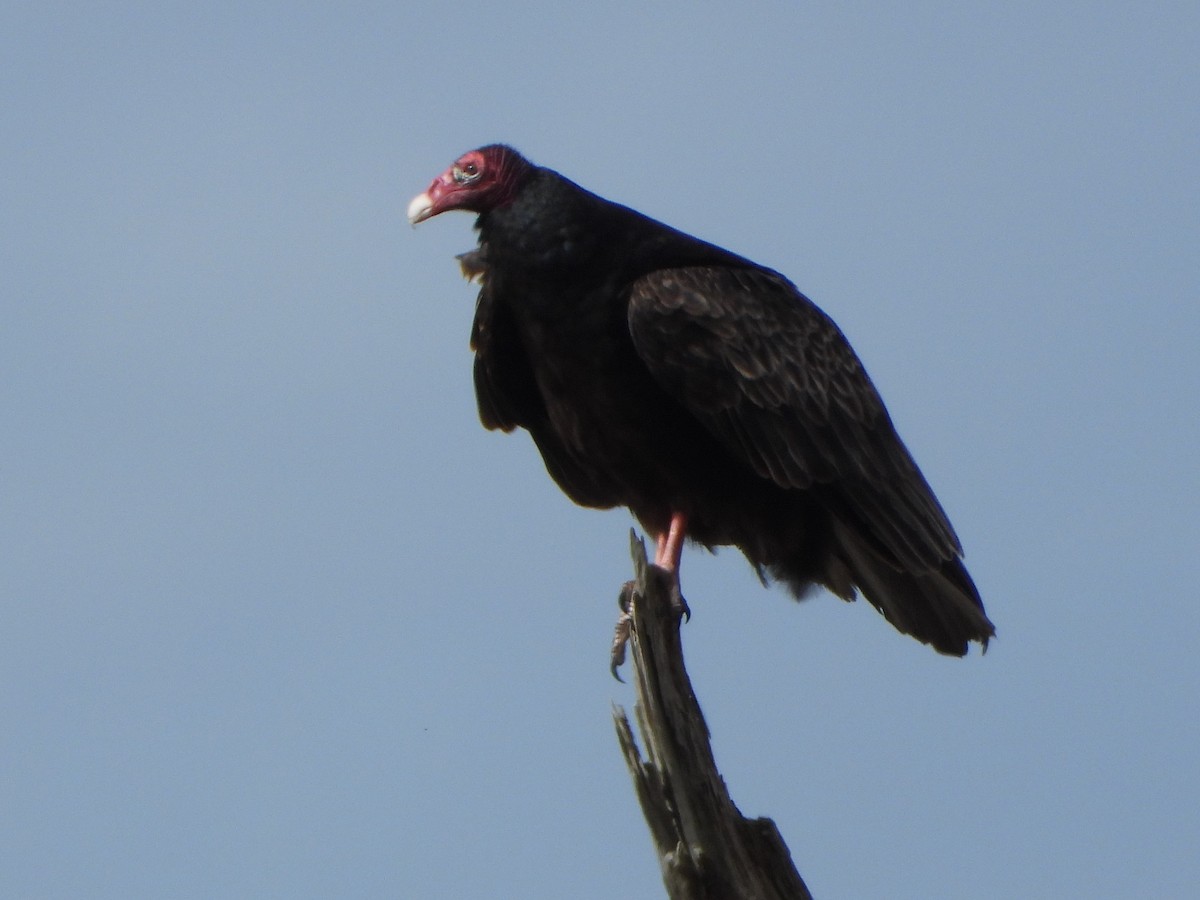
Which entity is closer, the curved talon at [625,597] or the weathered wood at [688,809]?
the weathered wood at [688,809]

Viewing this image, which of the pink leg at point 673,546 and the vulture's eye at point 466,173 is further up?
the vulture's eye at point 466,173

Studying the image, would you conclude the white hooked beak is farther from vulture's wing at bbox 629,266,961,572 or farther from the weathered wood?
the weathered wood

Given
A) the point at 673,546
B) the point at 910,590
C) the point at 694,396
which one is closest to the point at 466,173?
the point at 694,396

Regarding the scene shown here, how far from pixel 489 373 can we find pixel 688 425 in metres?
0.87

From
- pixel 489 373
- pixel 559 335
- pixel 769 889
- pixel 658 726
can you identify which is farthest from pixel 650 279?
pixel 769 889

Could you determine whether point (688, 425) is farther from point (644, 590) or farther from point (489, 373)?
point (644, 590)

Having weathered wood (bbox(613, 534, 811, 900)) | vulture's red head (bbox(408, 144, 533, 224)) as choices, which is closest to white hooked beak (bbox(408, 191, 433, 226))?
vulture's red head (bbox(408, 144, 533, 224))

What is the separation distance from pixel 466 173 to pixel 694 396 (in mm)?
1397

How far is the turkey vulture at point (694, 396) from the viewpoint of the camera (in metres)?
5.67

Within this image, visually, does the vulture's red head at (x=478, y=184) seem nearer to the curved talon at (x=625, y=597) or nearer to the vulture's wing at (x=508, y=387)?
the vulture's wing at (x=508, y=387)

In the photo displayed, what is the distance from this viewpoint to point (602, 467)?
5844mm

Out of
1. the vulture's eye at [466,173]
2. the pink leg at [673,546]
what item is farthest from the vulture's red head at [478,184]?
the pink leg at [673,546]

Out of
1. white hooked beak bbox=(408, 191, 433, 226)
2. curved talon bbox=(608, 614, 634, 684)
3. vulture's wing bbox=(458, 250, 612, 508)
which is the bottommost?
curved talon bbox=(608, 614, 634, 684)

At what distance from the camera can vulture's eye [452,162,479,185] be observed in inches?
248
